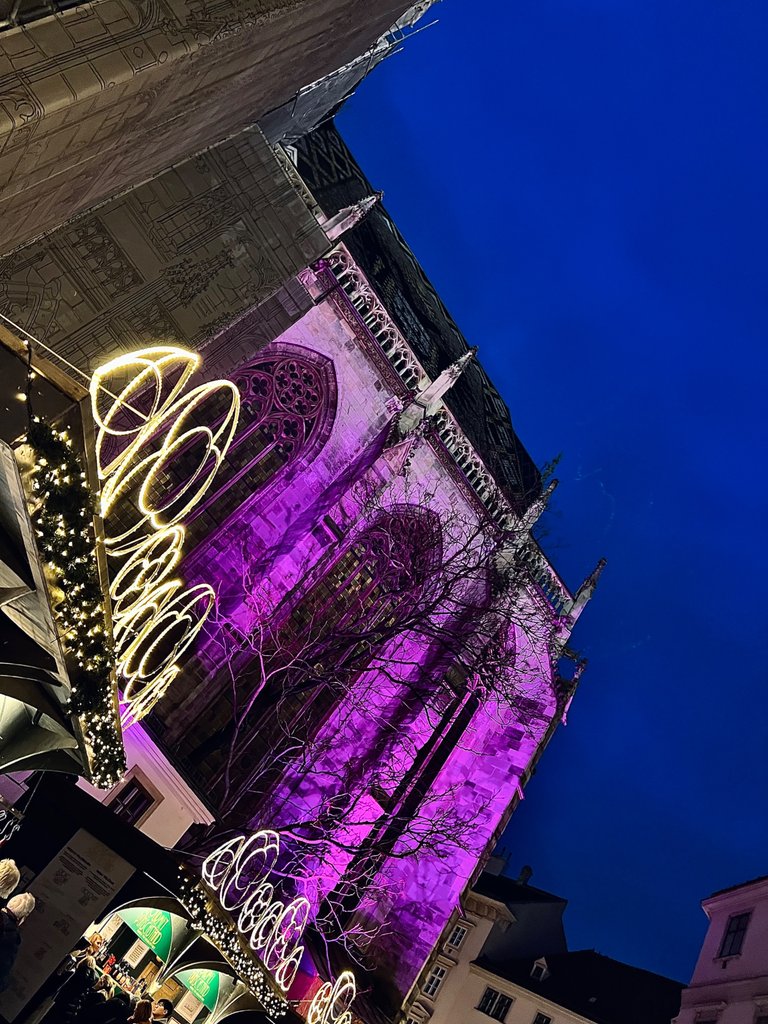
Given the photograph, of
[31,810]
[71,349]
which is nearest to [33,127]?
[71,349]

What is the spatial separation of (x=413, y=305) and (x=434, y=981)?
31315 millimetres

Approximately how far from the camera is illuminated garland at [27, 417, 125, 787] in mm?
6062

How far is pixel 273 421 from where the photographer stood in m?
19.2

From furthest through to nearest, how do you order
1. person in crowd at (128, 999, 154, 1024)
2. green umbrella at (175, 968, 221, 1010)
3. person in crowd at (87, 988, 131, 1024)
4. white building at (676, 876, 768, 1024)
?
white building at (676, 876, 768, 1024), green umbrella at (175, 968, 221, 1010), person in crowd at (128, 999, 154, 1024), person in crowd at (87, 988, 131, 1024)

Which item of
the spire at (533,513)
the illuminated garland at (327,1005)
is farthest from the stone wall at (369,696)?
the illuminated garland at (327,1005)

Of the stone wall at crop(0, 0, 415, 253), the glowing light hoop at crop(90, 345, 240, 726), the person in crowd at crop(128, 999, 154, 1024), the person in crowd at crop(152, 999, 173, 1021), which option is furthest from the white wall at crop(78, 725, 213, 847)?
the stone wall at crop(0, 0, 415, 253)

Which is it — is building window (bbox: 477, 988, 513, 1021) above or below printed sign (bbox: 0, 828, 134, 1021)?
above

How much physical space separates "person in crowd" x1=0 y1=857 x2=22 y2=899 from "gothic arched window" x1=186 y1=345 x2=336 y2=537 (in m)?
9.78

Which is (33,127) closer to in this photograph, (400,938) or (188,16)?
(188,16)

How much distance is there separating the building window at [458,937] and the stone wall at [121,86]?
36.1 metres

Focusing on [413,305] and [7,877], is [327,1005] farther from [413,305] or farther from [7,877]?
[413,305]

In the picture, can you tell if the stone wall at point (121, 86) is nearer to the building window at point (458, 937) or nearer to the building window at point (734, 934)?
the building window at point (734, 934)

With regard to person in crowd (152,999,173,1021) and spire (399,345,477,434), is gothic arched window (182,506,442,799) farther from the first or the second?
person in crowd (152,999,173,1021)

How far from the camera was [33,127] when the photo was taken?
6.51m
